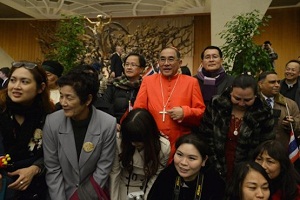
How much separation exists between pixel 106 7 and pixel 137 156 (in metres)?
13.2

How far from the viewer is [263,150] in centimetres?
242

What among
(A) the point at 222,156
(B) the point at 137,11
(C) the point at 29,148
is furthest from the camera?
(B) the point at 137,11

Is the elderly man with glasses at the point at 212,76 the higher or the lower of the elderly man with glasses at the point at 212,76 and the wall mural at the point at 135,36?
the lower

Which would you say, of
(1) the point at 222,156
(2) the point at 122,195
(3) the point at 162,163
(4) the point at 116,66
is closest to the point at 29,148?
(2) the point at 122,195

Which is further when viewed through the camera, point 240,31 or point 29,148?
point 240,31

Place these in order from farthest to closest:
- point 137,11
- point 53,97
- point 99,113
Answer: point 137,11 → point 53,97 → point 99,113

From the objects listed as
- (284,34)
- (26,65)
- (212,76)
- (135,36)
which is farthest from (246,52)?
(284,34)

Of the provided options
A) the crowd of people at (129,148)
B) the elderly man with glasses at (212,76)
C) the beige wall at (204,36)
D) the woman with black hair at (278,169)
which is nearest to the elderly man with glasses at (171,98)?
the crowd of people at (129,148)

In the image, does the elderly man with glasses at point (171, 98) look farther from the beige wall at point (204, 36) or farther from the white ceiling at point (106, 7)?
the white ceiling at point (106, 7)

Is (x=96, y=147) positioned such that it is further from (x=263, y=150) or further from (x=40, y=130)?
(x=263, y=150)

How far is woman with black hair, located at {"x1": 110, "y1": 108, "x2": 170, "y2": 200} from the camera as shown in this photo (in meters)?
2.44

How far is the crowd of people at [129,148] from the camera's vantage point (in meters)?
2.21

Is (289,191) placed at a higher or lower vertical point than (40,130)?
lower

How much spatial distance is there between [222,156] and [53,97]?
1587 millimetres
